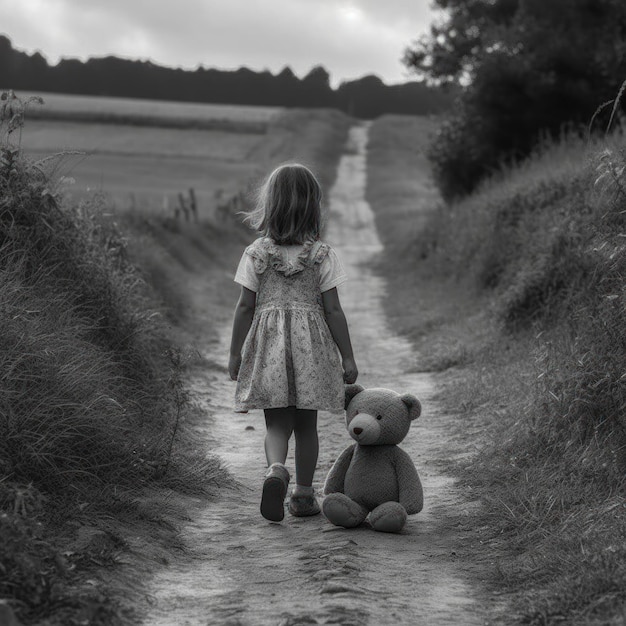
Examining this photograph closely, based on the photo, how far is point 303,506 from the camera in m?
5.92

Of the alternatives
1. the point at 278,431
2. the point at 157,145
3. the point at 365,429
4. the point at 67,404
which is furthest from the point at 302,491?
the point at 157,145

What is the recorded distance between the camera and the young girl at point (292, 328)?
A: 5852mm

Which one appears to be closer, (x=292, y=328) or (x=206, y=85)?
(x=292, y=328)

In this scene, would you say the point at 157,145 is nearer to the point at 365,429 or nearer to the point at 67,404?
the point at 67,404

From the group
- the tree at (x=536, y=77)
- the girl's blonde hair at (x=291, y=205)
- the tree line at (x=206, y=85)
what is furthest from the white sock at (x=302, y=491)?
the tree line at (x=206, y=85)

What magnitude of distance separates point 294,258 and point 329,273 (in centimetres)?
21

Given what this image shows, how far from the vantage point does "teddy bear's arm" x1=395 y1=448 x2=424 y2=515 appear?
223 inches

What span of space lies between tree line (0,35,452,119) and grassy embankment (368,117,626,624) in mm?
62813

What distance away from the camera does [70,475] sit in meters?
5.54

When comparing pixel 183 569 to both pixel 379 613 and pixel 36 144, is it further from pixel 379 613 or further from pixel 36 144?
pixel 36 144

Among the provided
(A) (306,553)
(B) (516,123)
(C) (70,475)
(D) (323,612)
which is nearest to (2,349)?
(C) (70,475)

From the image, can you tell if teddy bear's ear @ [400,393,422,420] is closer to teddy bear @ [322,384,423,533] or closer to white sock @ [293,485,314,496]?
teddy bear @ [322,384,423,533]

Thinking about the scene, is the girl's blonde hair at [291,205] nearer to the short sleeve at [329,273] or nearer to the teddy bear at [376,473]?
the short sleeve at [329,273]

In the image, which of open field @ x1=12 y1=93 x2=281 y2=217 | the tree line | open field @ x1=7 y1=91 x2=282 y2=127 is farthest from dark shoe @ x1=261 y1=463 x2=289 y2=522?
the tree line
